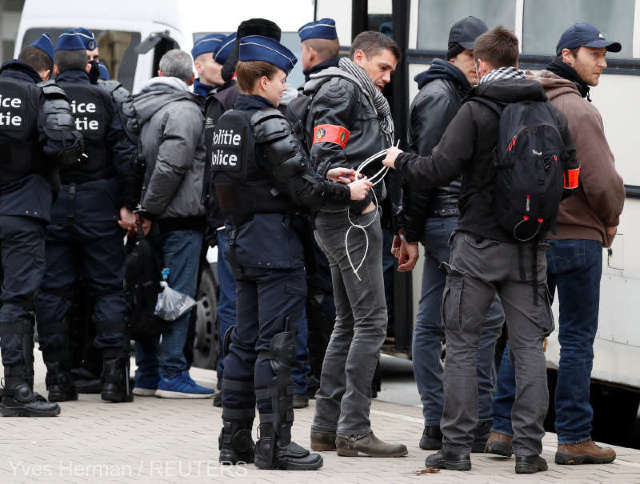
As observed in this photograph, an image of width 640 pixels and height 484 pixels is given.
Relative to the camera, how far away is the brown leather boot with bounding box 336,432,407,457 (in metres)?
6.95

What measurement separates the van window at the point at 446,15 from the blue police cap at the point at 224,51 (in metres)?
1.15

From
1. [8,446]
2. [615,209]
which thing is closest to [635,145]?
[615,209]

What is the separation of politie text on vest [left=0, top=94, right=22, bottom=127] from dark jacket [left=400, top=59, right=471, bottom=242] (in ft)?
7.63

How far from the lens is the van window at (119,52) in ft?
37.6

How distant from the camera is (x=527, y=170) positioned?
6301 mm

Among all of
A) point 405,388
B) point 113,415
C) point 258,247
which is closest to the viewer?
point 258,247

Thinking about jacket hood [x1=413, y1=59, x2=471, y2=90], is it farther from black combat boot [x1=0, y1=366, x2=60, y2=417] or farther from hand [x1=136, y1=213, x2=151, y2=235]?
black combat boot [x1=0, y1=366, x2=60, y2=417]

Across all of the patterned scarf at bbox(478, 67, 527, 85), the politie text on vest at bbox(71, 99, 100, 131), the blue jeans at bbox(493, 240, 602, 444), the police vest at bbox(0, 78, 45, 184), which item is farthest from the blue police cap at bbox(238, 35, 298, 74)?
the politie text on vest at bbox(71, 99, 100, 131)

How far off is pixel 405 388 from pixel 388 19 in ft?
8.12

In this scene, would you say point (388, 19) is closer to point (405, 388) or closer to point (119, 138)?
point (119, 138)

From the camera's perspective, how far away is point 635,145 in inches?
300

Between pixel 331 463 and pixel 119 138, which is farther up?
pixel 119 138

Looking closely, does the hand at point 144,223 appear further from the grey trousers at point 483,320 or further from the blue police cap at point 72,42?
the grey trousers at point 483,320

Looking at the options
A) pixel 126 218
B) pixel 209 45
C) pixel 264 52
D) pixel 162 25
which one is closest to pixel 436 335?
pixel 264 52
